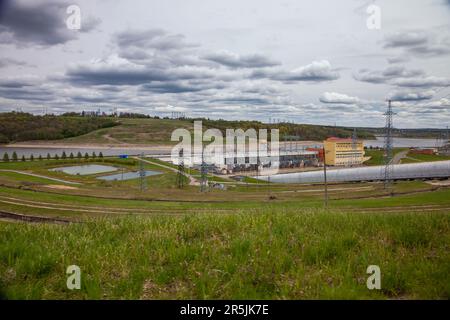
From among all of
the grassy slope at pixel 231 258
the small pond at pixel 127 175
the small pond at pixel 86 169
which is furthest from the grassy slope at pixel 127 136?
the grassy slope at pixel 231 258

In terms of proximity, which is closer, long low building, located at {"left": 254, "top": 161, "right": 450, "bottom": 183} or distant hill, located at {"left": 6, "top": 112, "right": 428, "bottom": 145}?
long low building, located at {"left": 254, "top": 161, "right": 450, "bottom": 183}

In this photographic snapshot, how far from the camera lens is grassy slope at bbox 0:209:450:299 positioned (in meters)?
4.87

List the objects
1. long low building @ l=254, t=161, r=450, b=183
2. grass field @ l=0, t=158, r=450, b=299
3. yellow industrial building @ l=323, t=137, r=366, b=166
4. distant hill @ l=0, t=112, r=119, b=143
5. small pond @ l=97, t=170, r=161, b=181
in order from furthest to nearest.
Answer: distant hill @ l=0, t=112, r=119, b=143 → yellow industrial building @ l=323, t=137, r=366, b=166 → small pond @ l=97, t=170, r=161, b=181 → long low building @ l=254, t=161, r=450, b=183 → grass field @ l=0, t=158, r=450, b=299

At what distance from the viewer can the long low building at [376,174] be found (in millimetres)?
72188

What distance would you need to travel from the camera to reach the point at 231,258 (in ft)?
18.5

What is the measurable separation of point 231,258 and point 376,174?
260 feet

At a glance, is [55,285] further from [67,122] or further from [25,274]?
[67,122]

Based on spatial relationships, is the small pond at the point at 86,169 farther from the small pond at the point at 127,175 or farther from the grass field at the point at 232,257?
the grass field at the point at 232,257

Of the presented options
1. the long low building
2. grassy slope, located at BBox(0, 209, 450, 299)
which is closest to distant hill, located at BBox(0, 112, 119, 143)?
the long low building

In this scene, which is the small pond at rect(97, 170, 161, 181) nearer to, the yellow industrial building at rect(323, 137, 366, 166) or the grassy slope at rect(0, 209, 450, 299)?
the yellow industrial building at rect(323, 137, 366, 166)

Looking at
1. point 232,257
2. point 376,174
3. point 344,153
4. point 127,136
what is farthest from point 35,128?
point 232,257

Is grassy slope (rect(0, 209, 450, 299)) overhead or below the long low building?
overhead

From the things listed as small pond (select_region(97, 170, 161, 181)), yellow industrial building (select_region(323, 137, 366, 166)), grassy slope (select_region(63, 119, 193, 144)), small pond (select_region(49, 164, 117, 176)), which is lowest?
small pond (select_region(97, 170, 161, 181))

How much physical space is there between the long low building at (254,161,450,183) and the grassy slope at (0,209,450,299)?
244 ft
